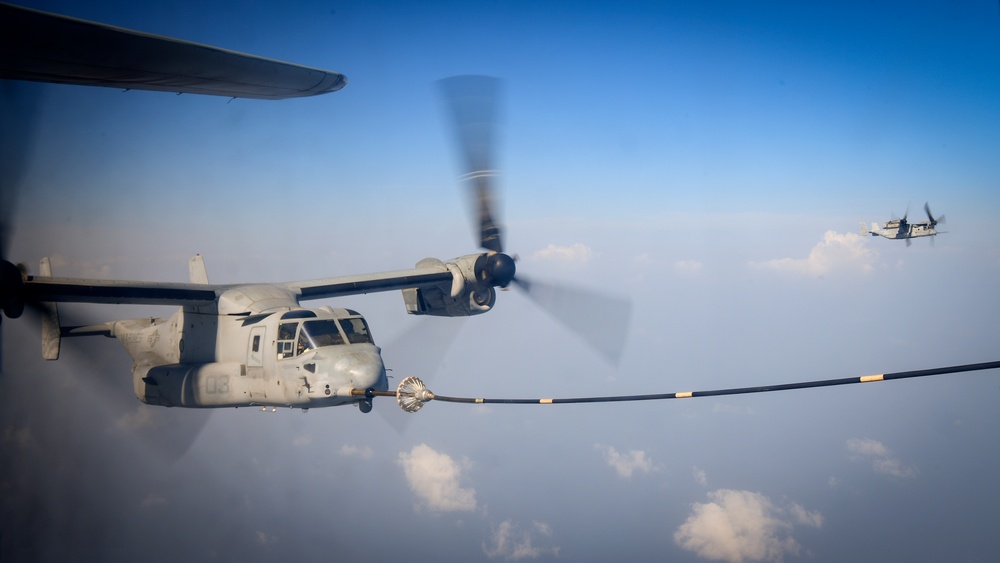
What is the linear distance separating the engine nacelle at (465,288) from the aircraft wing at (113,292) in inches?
231

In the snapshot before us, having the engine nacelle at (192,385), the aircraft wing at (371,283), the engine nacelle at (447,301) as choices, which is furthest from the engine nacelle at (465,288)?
the engine nacelle at (192,385)

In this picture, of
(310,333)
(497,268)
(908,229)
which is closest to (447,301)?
(497,268)

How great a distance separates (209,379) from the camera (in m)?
14.9

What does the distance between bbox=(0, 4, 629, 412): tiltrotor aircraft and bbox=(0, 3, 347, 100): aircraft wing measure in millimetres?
34

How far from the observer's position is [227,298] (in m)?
14.9

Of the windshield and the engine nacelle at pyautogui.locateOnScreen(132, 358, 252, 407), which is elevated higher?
the windshield

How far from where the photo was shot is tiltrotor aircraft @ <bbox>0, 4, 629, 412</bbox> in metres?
11.6

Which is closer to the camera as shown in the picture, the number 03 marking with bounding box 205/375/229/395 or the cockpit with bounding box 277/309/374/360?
the cockpit with bounding box 277/309/374/360

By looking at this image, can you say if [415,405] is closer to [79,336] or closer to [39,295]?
[39,295]

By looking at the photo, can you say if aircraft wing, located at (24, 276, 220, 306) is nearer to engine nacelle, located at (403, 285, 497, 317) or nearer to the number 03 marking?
the number 03 marking

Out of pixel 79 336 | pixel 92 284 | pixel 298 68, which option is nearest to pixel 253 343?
pixel 92 284

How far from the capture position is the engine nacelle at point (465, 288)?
16.8 meters

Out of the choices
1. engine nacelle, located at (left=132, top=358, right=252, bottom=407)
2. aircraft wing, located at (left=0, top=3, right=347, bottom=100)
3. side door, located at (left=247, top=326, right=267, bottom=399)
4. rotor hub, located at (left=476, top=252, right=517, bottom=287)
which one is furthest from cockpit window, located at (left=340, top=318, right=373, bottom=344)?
aircraft wing, located at (left=0, top=3, right=347, bottom=100)

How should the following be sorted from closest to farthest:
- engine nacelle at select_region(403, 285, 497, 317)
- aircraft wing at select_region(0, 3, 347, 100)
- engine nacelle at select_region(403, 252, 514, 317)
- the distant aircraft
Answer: aircraft wing at select_region(0, 3, 347, 100), engine nacelle at select_region(403, 252, 514, 317), engine nacelle at select_region(403, 285, 497, 317), the distant aircraft
